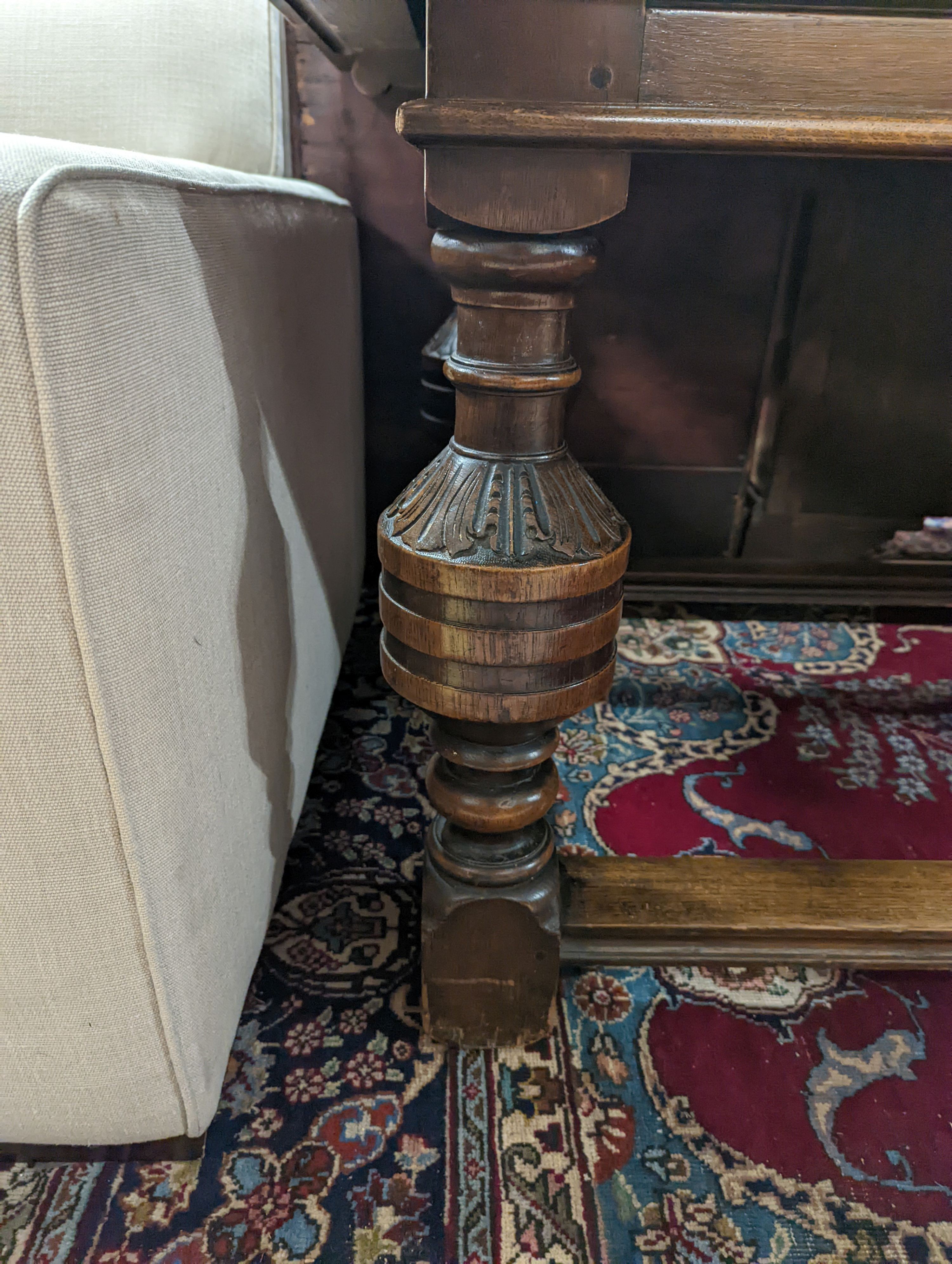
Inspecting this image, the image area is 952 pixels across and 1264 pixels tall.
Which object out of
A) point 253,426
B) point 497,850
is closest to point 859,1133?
point 497,850

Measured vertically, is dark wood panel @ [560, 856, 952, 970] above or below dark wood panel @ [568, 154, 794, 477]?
below

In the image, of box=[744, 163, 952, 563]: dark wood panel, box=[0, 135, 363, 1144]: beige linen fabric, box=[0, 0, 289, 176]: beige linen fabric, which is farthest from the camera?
box=[744, 163, 952, 563]: dark wood panel

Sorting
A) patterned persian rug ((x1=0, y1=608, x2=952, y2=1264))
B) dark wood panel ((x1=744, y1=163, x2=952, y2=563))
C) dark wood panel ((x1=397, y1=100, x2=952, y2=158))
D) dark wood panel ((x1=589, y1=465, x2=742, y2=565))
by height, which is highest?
dark wood panel ((x1=397, y1=100, x2=952, y2=158))

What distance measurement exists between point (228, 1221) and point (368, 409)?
1.05 metres

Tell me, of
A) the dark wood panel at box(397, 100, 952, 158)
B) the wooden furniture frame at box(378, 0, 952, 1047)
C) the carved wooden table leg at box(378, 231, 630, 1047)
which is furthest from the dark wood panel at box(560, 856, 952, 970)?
the dark wood panel at box(397, 100, 952, 158)

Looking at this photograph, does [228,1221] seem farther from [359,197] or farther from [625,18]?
[359,197]

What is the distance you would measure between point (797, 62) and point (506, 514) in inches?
10.4

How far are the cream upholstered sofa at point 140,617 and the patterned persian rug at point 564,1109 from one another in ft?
0.20

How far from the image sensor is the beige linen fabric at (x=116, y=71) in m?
0.82

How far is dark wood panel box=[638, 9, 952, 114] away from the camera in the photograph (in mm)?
396

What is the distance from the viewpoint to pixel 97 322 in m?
0.35

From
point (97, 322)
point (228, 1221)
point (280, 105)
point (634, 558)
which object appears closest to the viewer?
point (97, 322)

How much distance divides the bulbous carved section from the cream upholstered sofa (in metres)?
0.13

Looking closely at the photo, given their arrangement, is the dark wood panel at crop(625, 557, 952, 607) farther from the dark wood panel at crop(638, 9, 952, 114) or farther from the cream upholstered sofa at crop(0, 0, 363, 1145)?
the dark wood panel at crop(638, 9, 952, 114)
